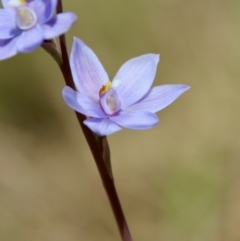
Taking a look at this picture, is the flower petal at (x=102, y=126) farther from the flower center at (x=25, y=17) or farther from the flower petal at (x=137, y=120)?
the flower center at (x=25, y=17)

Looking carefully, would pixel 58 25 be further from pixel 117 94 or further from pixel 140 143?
pixel 140 143

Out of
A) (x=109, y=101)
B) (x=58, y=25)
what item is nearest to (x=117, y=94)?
(x=109, y=101)

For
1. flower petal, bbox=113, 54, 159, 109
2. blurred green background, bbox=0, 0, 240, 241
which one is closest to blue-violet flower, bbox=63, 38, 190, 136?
flower petal, bbox=113, 54, 159, 109

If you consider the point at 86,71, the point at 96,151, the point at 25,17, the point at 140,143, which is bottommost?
the point at 140,143

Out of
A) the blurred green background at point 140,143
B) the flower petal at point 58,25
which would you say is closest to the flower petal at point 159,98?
the flower petal at point 58,25

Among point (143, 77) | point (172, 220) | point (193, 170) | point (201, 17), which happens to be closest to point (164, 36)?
point (201, 17)

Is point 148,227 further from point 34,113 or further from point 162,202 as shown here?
point 34,113

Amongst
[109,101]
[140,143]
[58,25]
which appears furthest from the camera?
[140,143]
